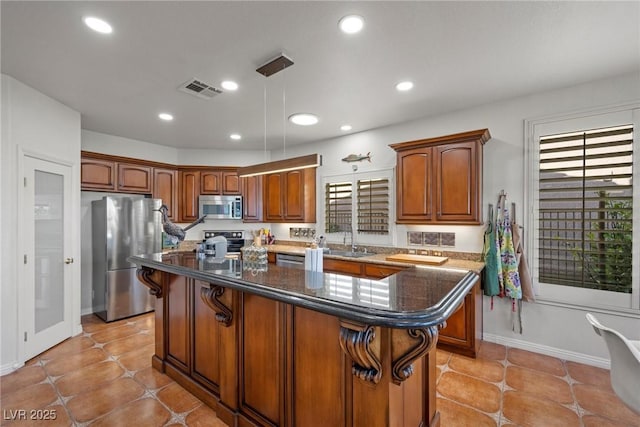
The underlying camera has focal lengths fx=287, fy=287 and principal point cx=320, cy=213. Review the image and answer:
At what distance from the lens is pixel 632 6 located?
175 cm

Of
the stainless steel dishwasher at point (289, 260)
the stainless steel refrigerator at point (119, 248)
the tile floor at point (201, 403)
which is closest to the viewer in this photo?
the tile floor at point (201, 403)

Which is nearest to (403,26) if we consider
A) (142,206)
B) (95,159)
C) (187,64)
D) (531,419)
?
(187,64)

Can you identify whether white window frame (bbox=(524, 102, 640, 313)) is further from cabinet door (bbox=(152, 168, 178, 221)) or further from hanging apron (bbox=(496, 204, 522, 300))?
cabinet door (bbox=(152, 168, 178, 221))

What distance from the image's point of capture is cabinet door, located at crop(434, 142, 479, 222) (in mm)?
3047

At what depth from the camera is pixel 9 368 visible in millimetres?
2641

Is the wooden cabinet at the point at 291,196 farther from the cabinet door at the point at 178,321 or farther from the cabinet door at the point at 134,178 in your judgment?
the cabinet door at the point at 178,321

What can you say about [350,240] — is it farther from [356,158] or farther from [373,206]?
[356,158]

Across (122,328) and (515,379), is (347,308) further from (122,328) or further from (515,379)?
(122,328)

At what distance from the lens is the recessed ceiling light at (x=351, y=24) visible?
1.83 metres

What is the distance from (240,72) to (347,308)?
226 cm

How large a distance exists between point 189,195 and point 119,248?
1441mm

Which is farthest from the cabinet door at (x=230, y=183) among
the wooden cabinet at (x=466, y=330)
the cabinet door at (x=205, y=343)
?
the wooden cabinet at (x=466, y=330)

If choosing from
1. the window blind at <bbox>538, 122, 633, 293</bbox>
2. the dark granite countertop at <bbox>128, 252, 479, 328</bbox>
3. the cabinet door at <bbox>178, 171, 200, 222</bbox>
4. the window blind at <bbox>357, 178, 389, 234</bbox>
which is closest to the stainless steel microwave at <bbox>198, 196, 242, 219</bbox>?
the cabinet door at <bbox>178, 171, 200, 222</bbox>

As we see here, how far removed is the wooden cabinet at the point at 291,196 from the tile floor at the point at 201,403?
106 inches
